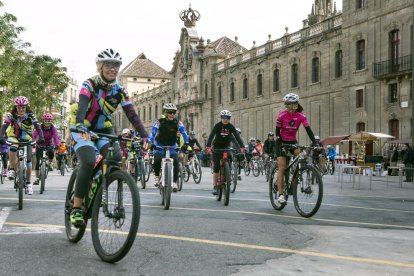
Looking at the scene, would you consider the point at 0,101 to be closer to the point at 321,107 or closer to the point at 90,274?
the point at 321,107

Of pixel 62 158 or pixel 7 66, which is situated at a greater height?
pixel 7 66

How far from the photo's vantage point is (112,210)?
5.01 m

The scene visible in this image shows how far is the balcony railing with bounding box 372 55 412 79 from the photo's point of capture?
3559 centimetres

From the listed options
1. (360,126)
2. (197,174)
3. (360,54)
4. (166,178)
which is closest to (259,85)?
(360,54)

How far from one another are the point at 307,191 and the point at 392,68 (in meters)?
30.2

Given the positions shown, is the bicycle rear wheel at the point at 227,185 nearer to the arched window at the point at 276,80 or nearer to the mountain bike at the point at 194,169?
the mountain bike at the point at 194,169

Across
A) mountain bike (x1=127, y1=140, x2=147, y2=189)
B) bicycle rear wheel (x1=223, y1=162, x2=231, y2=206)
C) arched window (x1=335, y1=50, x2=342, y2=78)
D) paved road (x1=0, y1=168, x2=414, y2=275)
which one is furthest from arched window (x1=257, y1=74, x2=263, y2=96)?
paved road (x1=0, y1=168, x2=414, y2=275)

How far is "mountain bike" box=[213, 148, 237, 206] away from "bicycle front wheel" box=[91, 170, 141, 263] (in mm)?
5398

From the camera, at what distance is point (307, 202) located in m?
8.80

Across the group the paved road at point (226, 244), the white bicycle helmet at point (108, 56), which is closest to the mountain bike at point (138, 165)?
the paved road at point (226, 244)

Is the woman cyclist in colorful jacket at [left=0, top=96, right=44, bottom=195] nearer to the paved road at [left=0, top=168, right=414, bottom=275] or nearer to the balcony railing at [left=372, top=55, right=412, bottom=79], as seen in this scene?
the paved road at [left=0, top=168, right=414, bottom=275]

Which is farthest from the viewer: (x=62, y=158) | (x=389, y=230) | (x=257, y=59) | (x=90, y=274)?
(x=257, y=59)

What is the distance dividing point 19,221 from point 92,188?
255cm

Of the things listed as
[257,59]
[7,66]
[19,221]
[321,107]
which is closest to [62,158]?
[7,66]
